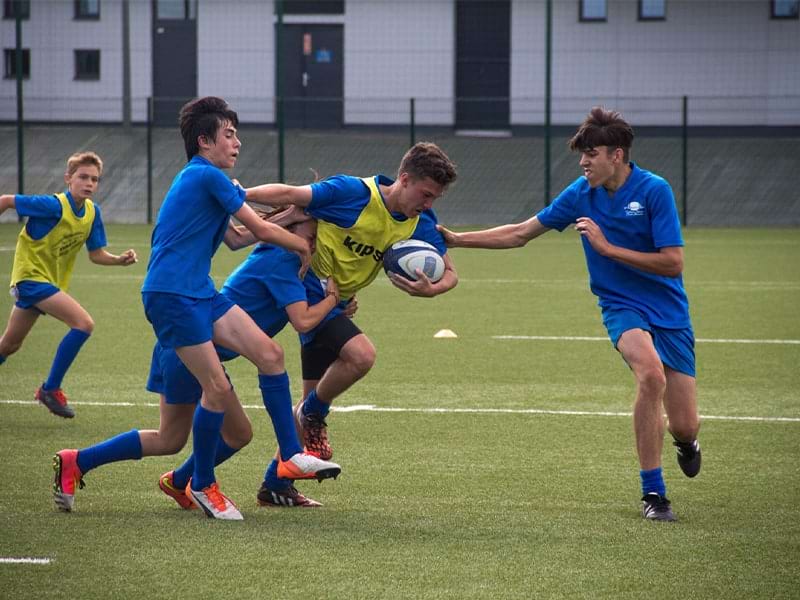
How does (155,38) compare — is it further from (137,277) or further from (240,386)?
(240,386)

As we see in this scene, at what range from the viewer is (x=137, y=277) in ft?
55.4

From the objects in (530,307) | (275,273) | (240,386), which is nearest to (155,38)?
(530,307)

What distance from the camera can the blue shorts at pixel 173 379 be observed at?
5719mm

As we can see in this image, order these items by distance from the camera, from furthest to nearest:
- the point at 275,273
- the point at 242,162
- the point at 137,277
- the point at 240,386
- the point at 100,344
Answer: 1. the point at 242,162
2. the point at 137,277
3. the point at 100,344
4. the point at 240,386
5. the point at 275,273

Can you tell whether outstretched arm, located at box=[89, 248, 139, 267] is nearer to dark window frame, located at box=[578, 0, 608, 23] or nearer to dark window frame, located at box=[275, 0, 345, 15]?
dark window frame, located at box=[578, 0, 608, 23]

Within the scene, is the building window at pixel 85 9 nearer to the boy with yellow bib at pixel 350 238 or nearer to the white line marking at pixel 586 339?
the white line marking at pixel 586 339

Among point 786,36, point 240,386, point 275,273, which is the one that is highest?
point 786,36

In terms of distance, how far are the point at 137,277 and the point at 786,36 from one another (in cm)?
1766

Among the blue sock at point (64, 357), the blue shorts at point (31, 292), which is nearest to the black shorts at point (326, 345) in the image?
the blue sock at point (64, 357)

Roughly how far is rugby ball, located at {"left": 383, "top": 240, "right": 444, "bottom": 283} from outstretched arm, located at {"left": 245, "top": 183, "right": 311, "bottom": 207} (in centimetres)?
47

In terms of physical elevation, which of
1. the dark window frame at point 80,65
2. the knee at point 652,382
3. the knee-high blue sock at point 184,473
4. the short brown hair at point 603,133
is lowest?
the knee-high blue sock at point 184,473

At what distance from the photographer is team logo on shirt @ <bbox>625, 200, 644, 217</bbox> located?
6066 millimetres

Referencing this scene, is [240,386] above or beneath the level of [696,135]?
beneath

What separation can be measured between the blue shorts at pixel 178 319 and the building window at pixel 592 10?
25.2m
